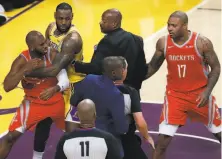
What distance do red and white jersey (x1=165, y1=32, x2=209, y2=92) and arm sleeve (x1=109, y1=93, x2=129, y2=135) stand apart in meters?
1.26

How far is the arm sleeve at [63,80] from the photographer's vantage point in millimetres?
6429

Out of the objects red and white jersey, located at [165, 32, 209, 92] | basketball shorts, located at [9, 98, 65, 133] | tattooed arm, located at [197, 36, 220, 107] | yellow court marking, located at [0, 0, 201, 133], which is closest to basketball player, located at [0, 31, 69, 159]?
basketball shorts, located at [9, 98, 65, 133]

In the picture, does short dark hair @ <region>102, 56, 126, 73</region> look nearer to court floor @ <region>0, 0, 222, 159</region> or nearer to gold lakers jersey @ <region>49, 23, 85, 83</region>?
gold lakers jersey @ <region>49, 23, 85, 83</region>

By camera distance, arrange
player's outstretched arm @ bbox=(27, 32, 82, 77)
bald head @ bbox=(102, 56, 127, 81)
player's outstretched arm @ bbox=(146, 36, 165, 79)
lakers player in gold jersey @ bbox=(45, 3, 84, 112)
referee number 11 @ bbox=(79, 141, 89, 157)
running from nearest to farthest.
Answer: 1. referee number 11 @ bbox=(79, 141, 89, 157)
2. bald head @ bbox=(102, 56, 127, 81)
3. player's outstretched arm @ bbox=(27, 32, 82, 77)
4. player's outstretched arm @ bbox=(146, 36, 165, 79)
5. lakers player in gold jersey @ bbox=(45, 3, 84, 112)

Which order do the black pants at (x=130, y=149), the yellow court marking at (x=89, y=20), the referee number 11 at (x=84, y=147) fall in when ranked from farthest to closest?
the yellow court marking at (x=89, y=20), the black pants at (x=130, y=149), the referee number 11 at (x=84, y=147)

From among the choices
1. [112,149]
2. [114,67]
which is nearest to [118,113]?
[114,67]


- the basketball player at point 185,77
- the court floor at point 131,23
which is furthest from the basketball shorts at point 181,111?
the court floor at point 131,23

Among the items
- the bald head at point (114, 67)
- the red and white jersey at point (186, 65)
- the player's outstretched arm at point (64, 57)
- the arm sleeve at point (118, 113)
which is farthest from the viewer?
the red and white jersey at point (186, 65)

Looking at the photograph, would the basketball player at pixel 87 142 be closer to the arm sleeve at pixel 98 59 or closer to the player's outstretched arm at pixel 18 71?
the player's outstretched arm at pixel 18 71

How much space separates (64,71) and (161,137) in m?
1.25

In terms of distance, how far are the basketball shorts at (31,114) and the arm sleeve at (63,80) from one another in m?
0.27

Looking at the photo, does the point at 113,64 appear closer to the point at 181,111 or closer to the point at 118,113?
the point at 118,113

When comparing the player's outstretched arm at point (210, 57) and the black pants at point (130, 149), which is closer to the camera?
the black pants at point (130, 149)

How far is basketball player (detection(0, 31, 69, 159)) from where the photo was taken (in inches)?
250
